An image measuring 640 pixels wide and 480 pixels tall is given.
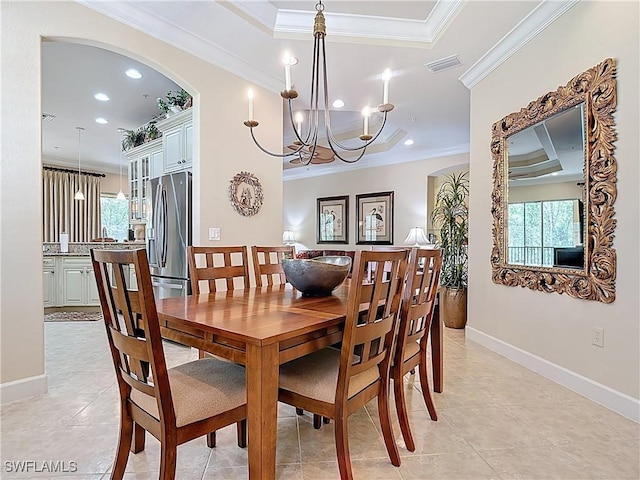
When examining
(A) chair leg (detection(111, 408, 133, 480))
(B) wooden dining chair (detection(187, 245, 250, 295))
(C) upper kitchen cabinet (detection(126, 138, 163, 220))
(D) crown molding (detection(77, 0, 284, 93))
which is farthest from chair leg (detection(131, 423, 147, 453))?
(C) upper kitchen cabinet (detection(126, 138, 163, 220))

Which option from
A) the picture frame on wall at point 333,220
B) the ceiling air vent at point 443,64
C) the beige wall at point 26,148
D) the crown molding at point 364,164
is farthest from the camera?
the picture frame on wall at point 333,220

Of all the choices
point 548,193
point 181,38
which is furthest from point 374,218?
point 181,38

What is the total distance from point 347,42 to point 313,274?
2321mm

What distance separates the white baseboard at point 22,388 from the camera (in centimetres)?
222

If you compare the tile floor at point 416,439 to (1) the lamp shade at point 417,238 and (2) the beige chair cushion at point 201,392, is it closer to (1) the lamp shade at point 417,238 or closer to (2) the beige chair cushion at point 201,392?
(2) the beige chair cushion at point 201,392

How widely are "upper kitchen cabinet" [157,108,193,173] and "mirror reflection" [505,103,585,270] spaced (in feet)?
10.3

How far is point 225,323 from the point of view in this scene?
1406 mm

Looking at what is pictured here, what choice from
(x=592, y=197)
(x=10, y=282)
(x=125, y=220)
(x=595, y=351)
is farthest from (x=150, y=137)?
(x=125, y=220)

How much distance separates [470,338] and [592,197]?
1.98 m

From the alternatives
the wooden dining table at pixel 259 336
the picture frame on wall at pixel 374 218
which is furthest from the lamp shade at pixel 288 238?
the wooden dining table at pixel 259 336

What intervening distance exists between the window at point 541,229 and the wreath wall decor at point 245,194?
2.53 m

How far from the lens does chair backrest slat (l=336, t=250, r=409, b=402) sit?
1391 mm

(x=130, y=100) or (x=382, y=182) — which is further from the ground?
(x=130, y=100)

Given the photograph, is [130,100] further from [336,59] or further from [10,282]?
[10,282]
